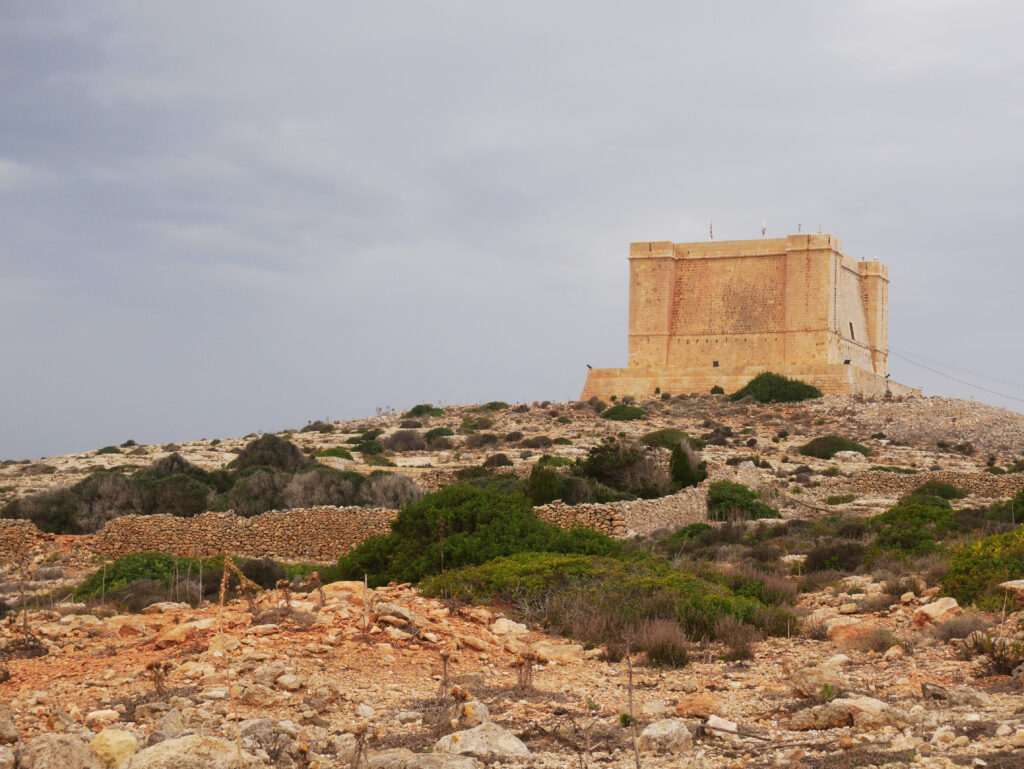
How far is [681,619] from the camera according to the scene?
8.73 m

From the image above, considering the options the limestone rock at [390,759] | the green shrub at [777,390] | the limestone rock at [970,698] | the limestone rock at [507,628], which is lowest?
the limestone rock at [507,628]

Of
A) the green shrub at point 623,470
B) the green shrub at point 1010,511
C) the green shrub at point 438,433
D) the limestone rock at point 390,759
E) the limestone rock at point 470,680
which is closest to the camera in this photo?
the limestone rock at point 390,759

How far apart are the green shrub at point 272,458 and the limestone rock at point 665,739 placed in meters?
Answer: 20.7

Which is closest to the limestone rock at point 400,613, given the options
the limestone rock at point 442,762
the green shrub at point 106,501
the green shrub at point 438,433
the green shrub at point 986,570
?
the limestone rock at point 442,762

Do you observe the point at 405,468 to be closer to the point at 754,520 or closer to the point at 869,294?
the point at 754,520

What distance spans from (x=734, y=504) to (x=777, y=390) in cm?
2212

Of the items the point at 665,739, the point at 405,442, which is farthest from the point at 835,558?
the point at 405,442

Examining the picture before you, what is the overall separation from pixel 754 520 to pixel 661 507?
1.91 m

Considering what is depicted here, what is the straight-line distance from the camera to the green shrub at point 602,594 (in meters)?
8.70

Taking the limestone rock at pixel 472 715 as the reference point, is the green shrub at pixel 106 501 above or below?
below

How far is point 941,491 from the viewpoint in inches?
892

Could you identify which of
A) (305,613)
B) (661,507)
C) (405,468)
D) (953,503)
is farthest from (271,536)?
(953,503)

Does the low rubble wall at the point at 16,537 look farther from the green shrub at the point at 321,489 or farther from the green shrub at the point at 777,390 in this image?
the green shrub at the point at 777,390

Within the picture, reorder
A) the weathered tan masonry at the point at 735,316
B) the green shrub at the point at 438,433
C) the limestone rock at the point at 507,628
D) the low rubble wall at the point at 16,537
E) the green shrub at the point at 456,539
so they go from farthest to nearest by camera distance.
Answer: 1. the weathered tan masonry at the point at 735,316
2. the green shrub at the point at 438,433
3. the low rubble wall at the point at 16,537
4. the green shrub at the point at 456,539
5. the limestone rock at the point at 507,628
